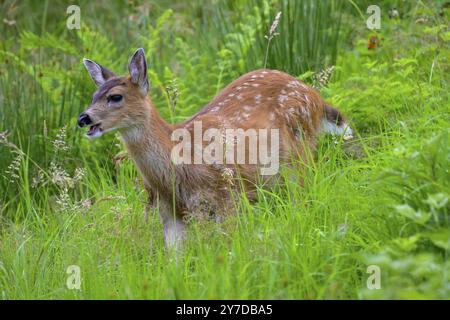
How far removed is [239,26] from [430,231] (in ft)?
13.3

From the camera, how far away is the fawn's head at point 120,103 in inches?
222

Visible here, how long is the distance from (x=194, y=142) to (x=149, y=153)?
1.06ft

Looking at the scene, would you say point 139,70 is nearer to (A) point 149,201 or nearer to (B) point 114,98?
(B) point 114,98

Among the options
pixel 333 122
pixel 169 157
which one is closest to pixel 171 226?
pixel 169 157

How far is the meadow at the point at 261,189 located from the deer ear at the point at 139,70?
22 centimetres

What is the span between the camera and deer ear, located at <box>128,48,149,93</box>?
19.2 feet

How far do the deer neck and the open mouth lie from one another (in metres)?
0.21

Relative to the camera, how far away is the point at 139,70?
19.3 ft

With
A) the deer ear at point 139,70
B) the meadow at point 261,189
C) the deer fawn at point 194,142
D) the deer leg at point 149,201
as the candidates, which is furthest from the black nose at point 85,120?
the deer leg at point 149,201

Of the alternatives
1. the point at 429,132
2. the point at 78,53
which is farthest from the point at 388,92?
the point at 78,53

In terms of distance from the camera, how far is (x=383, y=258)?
3932mm

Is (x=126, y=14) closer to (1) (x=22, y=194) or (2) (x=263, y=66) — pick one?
(2) (x=263, y=66)

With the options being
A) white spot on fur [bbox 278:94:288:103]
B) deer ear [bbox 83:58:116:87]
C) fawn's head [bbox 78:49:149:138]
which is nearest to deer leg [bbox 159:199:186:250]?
fawn's head [bbox 78:49:149:138]
